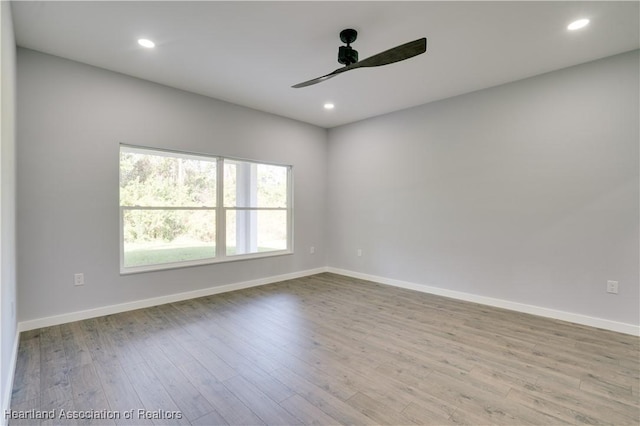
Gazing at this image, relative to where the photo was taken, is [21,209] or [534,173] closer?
[21,209]

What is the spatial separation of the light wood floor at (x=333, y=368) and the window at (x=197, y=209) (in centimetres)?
83

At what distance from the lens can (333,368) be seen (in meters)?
2.27

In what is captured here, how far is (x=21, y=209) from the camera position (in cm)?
287

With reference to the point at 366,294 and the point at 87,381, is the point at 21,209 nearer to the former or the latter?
the point at 87,381

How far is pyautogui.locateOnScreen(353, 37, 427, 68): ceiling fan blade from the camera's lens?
195 centimetres

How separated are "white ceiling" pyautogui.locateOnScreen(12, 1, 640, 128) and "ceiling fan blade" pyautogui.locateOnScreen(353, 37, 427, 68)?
0.44 meters

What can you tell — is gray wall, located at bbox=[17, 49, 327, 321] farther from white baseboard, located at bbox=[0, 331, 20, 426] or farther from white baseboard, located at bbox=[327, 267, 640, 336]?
white baseboard, located at bbox=[327, 267, 640, 336]

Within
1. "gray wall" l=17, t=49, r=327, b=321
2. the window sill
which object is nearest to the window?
the window sill

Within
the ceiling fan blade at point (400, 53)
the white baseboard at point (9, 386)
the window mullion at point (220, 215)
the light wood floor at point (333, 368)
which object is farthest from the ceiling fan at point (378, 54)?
the white baseboard at point (9, 386)

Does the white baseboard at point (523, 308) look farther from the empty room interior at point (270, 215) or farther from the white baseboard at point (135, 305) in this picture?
the white baseboard at point (135, 305)

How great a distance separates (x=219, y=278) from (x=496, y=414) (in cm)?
361

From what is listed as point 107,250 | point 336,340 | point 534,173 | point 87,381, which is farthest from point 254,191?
point 534,173

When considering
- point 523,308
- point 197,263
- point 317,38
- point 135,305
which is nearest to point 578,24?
point 317,38

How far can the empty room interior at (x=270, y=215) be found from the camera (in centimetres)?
202
